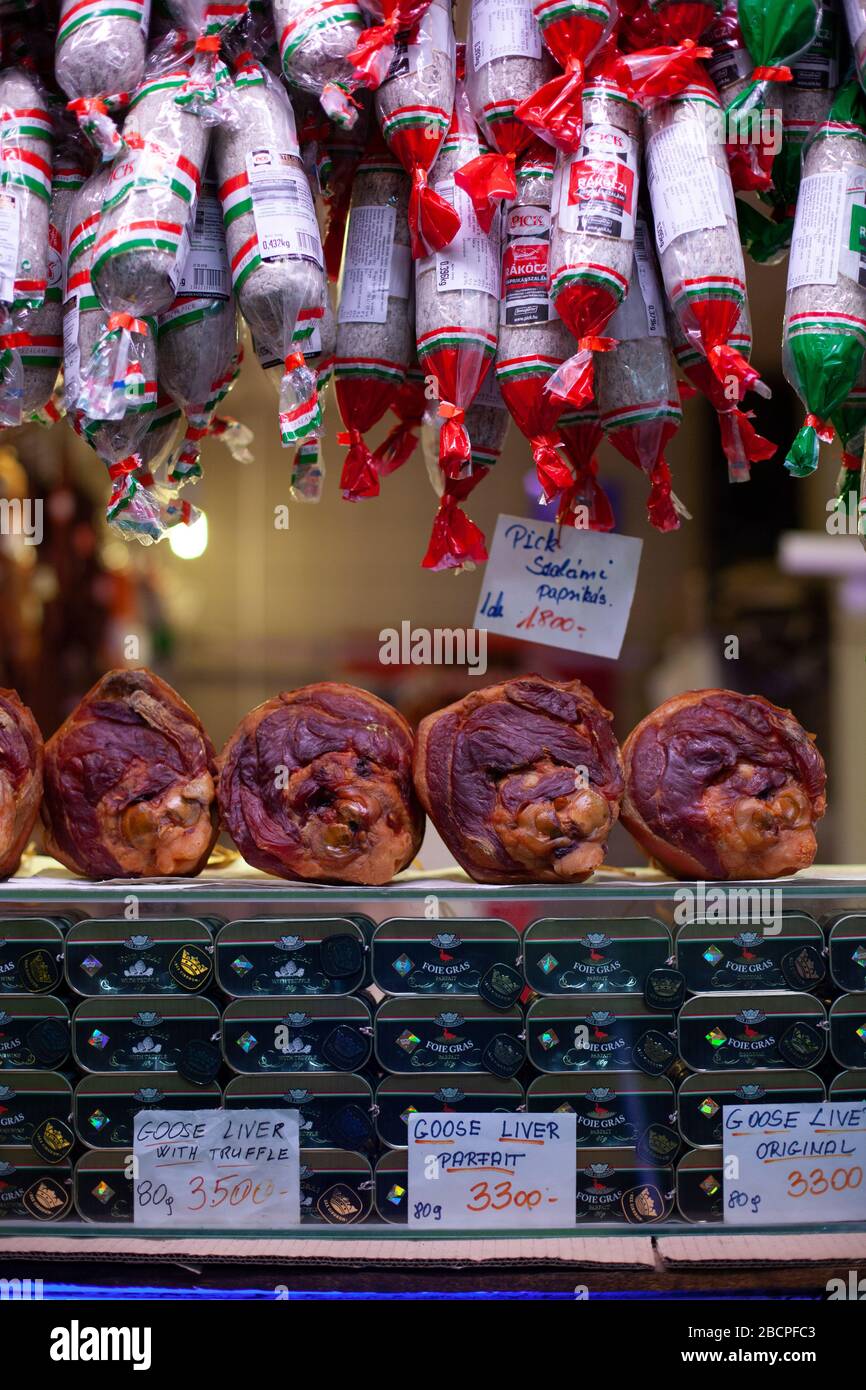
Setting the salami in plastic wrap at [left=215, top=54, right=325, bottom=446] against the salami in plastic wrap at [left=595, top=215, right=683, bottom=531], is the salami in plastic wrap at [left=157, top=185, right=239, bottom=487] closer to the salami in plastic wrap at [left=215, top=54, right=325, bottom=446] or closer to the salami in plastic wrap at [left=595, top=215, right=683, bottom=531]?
the salami in plastic wrap at [left=215, top=54, right=325, bottom=446]

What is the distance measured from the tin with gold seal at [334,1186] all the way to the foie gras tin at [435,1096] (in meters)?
0.06

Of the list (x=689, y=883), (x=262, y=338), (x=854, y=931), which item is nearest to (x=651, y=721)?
(x=689, y=883)

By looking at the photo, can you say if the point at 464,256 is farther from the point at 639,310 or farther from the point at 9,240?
the point at 9,240

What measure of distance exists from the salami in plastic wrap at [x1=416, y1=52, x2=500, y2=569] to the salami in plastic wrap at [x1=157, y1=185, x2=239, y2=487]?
1.06 ft

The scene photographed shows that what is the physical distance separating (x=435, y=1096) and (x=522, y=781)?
517 millimetres

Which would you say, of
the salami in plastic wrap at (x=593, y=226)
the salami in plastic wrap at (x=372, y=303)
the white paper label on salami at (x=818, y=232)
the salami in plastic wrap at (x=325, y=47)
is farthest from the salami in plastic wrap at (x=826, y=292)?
the salami in plastic wrap at (x=325, y=47)

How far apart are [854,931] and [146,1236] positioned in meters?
1.23

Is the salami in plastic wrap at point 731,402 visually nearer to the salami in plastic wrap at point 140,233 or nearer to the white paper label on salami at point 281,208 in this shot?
the white paper label on salami at point 281,208

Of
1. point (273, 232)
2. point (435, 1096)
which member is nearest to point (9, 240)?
point (273, 232)

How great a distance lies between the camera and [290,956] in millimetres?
1914

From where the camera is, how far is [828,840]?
4855 mm

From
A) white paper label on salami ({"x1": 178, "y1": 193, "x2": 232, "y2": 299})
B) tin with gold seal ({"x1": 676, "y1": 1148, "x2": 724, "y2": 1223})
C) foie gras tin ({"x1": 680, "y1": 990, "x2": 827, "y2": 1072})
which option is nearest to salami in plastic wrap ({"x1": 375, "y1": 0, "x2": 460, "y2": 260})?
white paper label on salami ({"x1": 178, "y1": 193, "x2": 232, "y2": 299})

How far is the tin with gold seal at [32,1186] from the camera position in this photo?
1.93m
